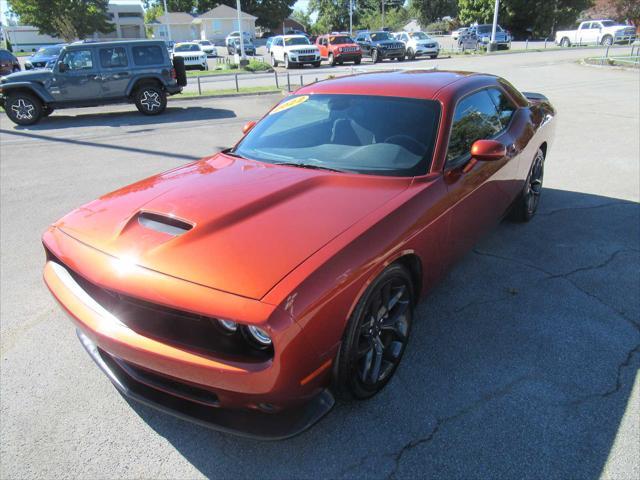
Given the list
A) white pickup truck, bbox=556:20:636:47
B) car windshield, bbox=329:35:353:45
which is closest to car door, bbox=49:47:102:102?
car windshield, bbox=329:35:353:45

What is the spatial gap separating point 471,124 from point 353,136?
3.09 ft

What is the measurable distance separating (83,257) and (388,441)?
1.73 meters

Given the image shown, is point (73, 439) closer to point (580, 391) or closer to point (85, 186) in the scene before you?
point (580, 391)

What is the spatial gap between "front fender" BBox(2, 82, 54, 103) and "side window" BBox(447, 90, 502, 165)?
37.9 ft

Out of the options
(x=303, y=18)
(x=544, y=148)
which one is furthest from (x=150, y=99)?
(x=303, y=18)

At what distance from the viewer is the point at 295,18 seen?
106062 mm

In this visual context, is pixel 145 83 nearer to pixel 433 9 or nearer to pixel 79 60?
pixel 79 60

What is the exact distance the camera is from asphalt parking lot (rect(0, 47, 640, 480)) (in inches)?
87.7

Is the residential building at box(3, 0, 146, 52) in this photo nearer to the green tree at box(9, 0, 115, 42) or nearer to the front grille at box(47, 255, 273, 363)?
the green tree at box(9, 0, 115, 42)

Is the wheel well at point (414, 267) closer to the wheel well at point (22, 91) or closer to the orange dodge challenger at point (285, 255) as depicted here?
the orange dodge challenger at point (285, 255)

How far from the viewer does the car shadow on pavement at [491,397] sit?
7.27ft

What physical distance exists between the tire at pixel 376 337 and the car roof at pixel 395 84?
1452 millimetres

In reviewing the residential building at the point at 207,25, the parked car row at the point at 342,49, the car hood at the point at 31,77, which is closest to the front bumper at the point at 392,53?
the parked car row at the point at 342,49

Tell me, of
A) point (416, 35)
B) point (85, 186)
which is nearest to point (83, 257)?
point (85, 186)
